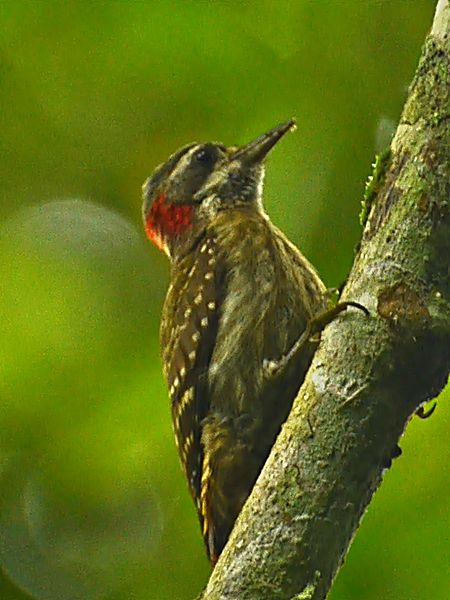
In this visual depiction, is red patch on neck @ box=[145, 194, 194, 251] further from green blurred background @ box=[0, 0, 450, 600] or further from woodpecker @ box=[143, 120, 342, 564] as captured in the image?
green blurred background @ box=[0, 0, 450, 600]

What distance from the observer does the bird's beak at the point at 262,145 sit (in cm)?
310

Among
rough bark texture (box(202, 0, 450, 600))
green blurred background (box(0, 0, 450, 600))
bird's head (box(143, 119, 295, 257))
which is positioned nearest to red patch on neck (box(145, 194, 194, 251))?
bird's head (box(143, 119, 295, 257))

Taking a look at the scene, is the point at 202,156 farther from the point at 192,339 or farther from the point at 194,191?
the point at 192,339

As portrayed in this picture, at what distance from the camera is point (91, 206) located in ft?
11.5

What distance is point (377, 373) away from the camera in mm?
2326

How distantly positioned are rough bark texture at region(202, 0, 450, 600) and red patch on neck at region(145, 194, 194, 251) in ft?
6.84

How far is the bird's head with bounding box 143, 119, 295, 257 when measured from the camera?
4.37 meters

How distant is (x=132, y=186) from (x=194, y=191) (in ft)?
3.52

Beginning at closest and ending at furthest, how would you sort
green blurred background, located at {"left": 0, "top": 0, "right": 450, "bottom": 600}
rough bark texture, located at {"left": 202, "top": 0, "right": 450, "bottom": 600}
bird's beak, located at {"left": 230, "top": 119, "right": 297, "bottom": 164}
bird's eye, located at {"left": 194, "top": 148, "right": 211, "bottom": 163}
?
rough bark texture, located at {"left": 202, "top": 0, "right": 450, "bottom": 600}, green blurred background, located at {"left": 0, "top": 0, "right": 450, "bottom": 600}, bird's beak, located at {"left": 230, "top": 119, "right": 297, "bottom": 164}, bird's eye, located at {"left": 194, "top": 148, "right": 211, "bottom": 163}

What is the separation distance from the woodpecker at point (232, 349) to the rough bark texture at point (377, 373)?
96cm

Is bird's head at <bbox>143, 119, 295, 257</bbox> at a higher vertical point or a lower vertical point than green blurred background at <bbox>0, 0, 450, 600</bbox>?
higher

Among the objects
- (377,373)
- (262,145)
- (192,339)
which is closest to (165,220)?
(192,339)

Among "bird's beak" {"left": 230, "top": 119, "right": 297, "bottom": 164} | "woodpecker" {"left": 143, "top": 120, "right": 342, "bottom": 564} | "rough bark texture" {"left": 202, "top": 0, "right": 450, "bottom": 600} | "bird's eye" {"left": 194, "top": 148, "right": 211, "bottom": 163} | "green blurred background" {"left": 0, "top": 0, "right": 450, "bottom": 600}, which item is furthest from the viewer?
"bird's eye" {"left": 194, "top": 148, "right": 211, "bottom": 163}

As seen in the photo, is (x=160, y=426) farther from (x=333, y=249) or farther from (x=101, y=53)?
(x=101, y=53)
